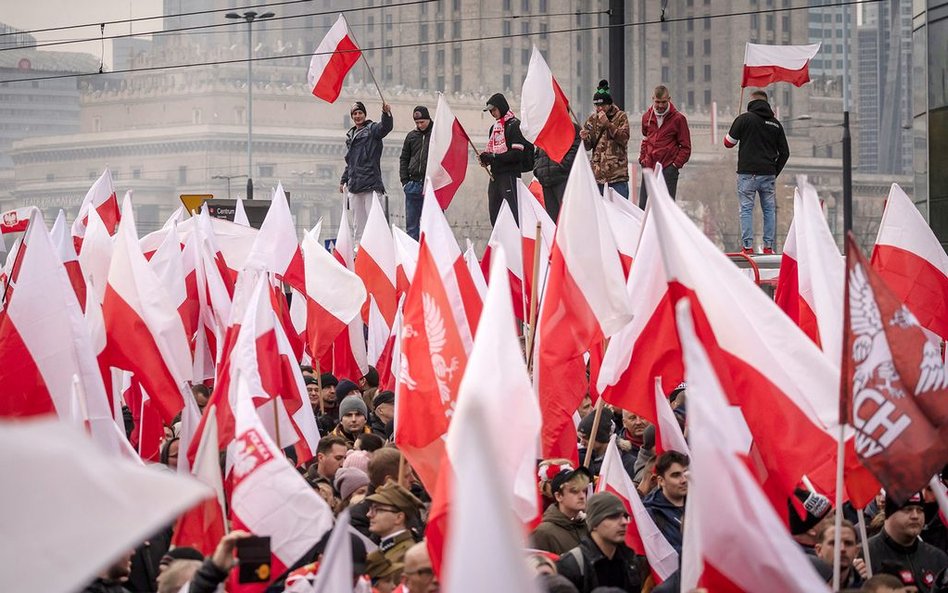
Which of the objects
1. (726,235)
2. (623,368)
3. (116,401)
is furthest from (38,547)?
(726,235)

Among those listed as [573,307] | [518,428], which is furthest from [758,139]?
[518,428]

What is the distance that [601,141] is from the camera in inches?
539

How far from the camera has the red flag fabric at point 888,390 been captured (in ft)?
17.7

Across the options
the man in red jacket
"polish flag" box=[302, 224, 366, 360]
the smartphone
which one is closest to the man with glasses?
the smartphone

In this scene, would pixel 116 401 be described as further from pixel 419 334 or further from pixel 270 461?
pixel 270 461

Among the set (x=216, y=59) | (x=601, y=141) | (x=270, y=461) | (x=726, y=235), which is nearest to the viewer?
(x=270, y=461)

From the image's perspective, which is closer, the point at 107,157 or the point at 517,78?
the point at 107,157

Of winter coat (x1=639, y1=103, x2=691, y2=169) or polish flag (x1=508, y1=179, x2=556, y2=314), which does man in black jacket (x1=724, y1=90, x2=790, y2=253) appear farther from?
polish flag (x1=508, y1=179, x2=556, y2=314)

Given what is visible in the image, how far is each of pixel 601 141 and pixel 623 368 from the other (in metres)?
6.72

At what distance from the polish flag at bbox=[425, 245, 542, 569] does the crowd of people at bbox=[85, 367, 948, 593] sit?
0.23 m

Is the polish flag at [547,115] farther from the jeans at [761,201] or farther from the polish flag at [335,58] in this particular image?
the polish flag at [335,58]

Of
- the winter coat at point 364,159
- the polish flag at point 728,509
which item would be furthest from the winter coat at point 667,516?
the winter coat at point 364,159

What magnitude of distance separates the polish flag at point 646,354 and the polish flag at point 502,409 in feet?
4.96

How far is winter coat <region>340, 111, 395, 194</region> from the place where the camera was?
15.5m
